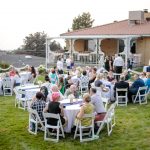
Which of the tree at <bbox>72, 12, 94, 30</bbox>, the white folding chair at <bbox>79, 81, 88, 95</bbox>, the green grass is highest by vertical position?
the tree at <bbox>72, 12, 94, 30</bbox>

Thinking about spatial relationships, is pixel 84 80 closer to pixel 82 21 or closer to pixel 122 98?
pixel 122 98

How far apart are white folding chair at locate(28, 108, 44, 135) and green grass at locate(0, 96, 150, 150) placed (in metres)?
0.17

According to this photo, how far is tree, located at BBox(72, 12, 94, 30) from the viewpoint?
178 ft

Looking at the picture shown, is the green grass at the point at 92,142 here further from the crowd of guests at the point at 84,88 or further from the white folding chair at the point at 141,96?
the white folding chair at the point at 141,96

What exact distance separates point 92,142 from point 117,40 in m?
25.4

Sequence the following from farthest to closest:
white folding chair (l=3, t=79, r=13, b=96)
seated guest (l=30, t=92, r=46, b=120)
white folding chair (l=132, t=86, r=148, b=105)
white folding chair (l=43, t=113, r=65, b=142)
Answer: white folding chair (l=3, t=79, r=13, b=96) < white folding chair (l=132, t=86, r=148, b=105) < seated guest (l=30, t=92, r=46, b=120) < white folding chair (l=43, t=113, r=65, b=142)

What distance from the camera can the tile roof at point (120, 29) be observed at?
109 ft

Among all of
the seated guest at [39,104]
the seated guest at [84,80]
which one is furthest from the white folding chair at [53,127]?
the seated guest at [84,80]

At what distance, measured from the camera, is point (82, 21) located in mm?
54375

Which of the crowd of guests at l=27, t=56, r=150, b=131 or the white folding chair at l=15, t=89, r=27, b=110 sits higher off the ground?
the crowd of guests at l=27, t=56, r=150, b=131

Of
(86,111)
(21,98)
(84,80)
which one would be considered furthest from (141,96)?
(86,111)

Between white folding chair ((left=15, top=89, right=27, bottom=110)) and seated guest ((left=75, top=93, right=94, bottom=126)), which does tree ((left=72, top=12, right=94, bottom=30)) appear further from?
seated guest ((left=75, top=93, right=94, bottom=126))

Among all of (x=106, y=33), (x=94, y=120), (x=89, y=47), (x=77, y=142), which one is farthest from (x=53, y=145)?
(x=89, y=47)

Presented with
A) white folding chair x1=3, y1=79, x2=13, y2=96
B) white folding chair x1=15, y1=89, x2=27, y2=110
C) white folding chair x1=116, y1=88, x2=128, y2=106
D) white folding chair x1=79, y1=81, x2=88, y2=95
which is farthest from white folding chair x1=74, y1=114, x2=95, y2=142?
white folding chair x1=3, y1=79, x2=13, y2=96
